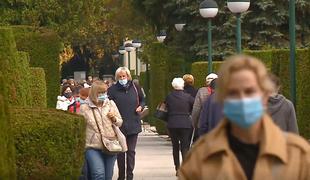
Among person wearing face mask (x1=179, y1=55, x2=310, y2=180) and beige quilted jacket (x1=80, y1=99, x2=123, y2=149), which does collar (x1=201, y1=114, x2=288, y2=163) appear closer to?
person wearing face mask (x1=179, y1=55, x2=310, y2=180)

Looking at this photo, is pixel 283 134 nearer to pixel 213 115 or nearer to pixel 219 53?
pixel 213 115

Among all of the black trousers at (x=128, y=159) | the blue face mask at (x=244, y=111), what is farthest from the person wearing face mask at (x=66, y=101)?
the blue face mask at (x=244, y=111)

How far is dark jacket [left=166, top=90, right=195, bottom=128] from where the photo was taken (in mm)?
18172

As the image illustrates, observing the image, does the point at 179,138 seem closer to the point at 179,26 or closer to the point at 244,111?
the point at 179,26

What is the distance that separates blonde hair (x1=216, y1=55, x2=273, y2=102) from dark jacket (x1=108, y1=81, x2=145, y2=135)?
1127cm

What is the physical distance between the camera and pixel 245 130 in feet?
16.0

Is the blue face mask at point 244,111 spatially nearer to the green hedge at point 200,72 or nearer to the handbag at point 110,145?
the handbag at point 110,145

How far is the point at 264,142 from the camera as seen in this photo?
4.90 metres

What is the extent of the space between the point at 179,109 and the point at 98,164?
16.7 ft

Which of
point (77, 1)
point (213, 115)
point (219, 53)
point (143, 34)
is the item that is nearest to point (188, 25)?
point (219, 53)

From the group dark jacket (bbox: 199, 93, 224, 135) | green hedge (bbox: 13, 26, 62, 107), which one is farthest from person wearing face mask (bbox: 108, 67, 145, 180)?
green hedge (bbox: 13, 26, 62, 107)

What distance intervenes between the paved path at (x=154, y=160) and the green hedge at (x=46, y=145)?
6.60m

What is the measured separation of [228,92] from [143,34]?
52430 millimetres

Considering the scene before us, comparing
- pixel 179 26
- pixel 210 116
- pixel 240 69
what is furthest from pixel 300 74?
pixel 240 69
